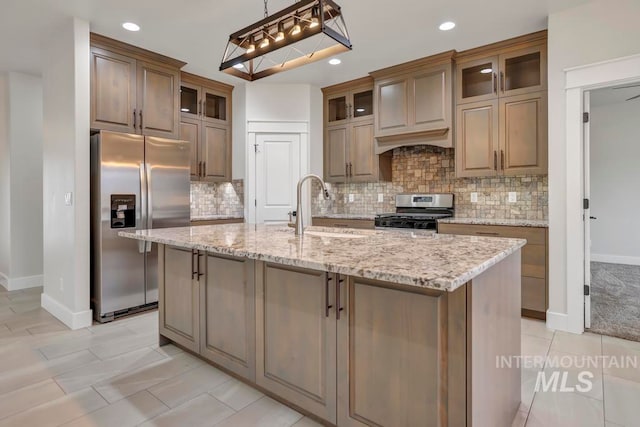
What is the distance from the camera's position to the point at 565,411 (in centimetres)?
193

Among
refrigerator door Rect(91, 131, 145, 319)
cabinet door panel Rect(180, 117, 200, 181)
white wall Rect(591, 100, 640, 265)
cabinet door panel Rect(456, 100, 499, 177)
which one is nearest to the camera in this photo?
refrigerator door Rect(91, 131, 145, 319)

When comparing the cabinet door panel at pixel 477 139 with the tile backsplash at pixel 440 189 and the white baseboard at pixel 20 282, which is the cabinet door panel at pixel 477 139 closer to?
the tile backsplash at pixel 440 189

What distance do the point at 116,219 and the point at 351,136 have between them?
3.04 m

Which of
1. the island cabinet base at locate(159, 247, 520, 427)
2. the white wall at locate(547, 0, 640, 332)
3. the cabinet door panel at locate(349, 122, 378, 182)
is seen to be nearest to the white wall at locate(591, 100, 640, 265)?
the white wall at locate(547, 0, 640, 332)

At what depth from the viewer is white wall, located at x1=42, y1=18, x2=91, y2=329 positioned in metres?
3.25

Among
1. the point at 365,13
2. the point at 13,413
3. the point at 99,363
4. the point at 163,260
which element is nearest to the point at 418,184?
the point at 365,13

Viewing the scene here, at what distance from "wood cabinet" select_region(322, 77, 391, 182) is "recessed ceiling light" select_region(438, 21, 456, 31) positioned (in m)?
1.41

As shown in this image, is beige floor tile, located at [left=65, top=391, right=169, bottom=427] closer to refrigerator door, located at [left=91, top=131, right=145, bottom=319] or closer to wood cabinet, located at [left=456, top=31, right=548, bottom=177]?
refrigerator door, located at [left=91, top=131, right=145, bottom=319]

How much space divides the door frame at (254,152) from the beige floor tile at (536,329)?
2.83 metres

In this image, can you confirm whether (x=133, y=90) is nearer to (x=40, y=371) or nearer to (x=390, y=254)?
(x=40, y=371)

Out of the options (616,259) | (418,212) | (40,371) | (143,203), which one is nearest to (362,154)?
(418,212)

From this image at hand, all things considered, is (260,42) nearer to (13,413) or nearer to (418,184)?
(13,413)

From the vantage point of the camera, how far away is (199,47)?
12.5 feet

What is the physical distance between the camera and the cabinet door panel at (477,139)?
3.79 m
